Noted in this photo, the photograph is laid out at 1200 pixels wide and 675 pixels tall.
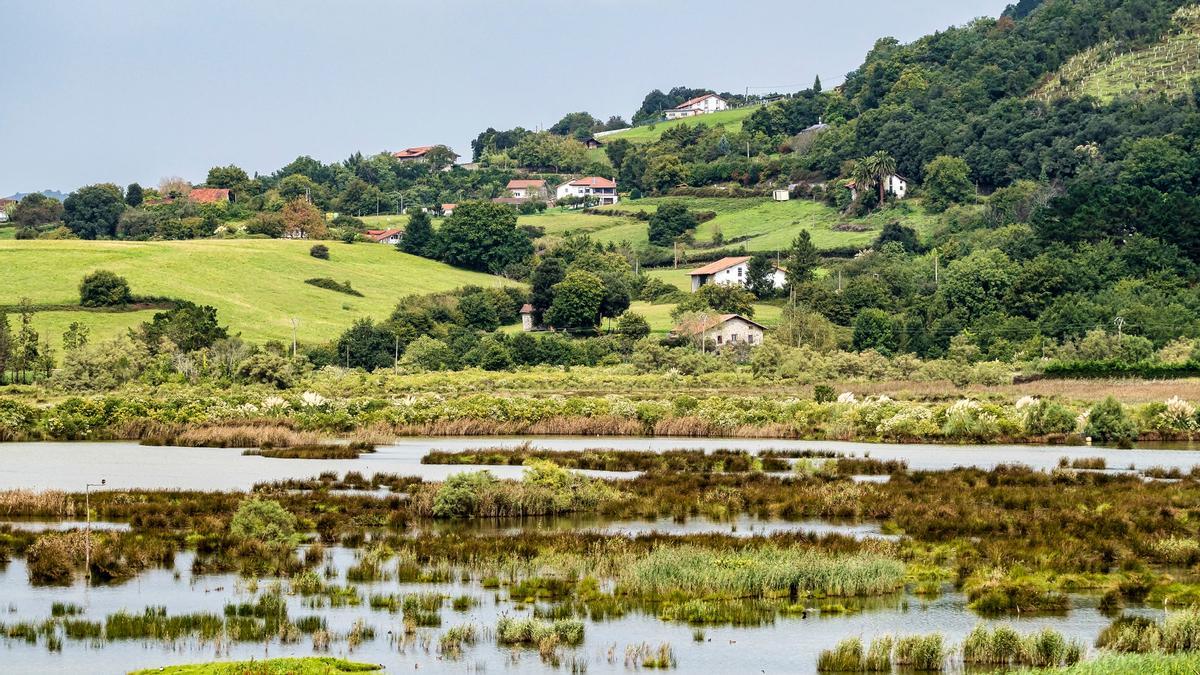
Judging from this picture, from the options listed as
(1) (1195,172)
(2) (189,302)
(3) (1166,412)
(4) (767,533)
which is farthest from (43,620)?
(1) (1195,172)

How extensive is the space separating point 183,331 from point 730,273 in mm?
55875

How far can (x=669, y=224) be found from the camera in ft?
564

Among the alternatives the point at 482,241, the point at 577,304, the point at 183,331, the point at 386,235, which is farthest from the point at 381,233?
the point at 183,331

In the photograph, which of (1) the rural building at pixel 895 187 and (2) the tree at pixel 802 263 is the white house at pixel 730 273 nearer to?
(2) the tree at pixel 802 263

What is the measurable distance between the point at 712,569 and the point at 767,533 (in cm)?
630

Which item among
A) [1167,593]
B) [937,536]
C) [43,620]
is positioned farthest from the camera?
[937,536]

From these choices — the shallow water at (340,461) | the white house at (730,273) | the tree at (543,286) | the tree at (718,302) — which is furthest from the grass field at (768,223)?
the shallow water at (340,461)

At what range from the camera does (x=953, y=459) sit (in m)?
56.9

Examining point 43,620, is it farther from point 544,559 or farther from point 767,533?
point 767,533

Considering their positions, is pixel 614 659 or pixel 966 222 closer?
pixel 614 659

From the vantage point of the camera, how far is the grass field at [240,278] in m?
118

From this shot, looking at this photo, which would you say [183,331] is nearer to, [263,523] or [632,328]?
[632,328]

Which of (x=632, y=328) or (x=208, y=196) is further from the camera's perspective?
(x=208, y=196)

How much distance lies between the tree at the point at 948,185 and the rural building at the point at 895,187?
4628mm
